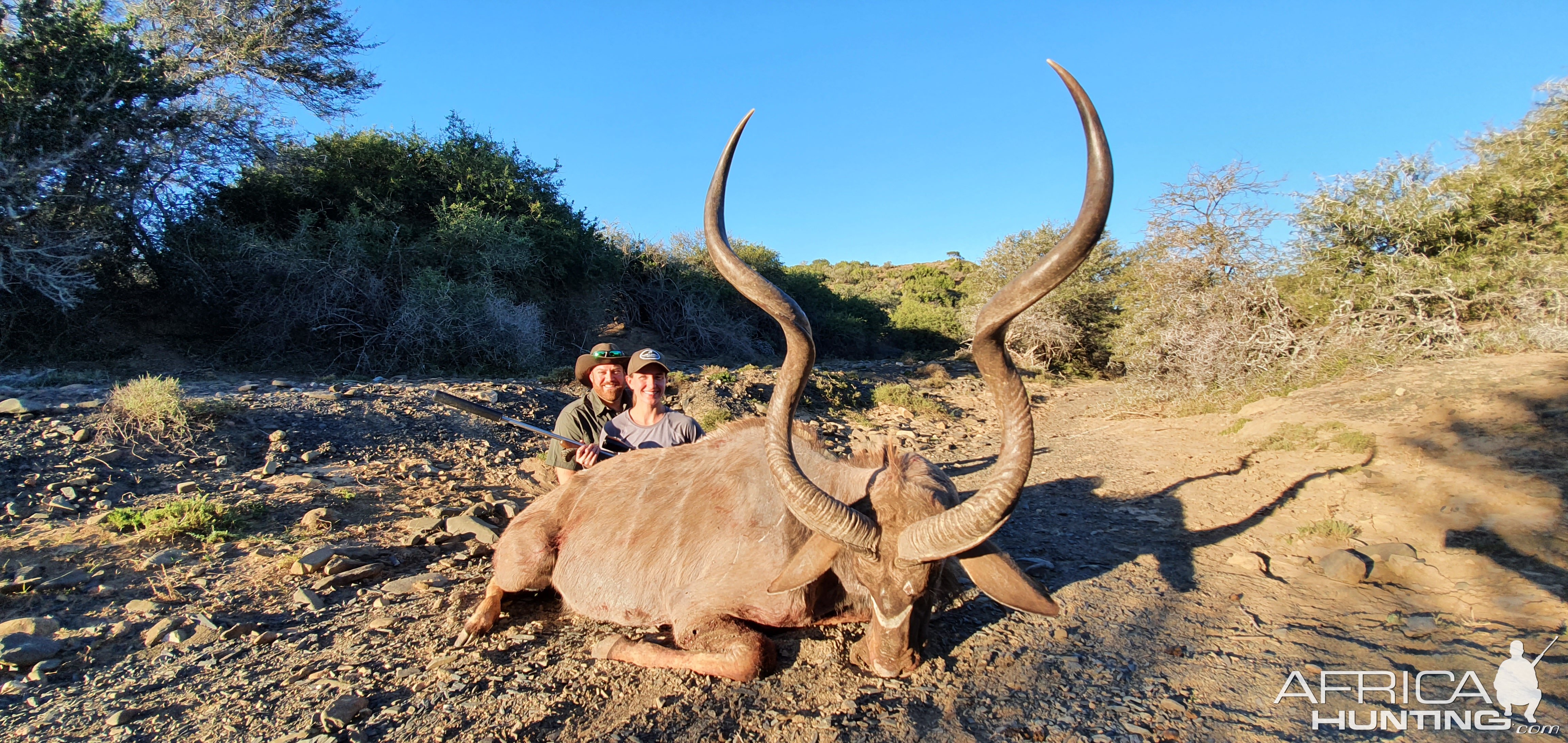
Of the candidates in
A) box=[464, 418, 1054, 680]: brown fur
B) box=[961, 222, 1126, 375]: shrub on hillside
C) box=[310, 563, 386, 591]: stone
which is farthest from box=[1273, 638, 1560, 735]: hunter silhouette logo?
box=[961, 222, 1126, 375]: shrub on hillside

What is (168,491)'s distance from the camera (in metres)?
5.58

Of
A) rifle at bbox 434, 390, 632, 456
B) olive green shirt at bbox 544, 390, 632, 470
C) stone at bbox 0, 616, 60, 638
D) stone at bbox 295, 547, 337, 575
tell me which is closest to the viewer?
stone at bbox 0, 616, 60, 638

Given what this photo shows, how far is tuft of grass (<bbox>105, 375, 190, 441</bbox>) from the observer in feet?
20.6

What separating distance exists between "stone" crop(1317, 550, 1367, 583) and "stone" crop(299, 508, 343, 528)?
23.6 feet

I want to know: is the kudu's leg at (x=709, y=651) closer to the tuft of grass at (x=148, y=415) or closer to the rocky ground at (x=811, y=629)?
the rocky ground at (x=811, y=629)

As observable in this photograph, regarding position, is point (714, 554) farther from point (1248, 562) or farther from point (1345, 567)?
point (1345, 567)

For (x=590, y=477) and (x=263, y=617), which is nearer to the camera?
(x=263, y=617)

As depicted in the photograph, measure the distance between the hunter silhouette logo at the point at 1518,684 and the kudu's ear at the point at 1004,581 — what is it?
200cm

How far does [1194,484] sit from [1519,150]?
7.55 metres

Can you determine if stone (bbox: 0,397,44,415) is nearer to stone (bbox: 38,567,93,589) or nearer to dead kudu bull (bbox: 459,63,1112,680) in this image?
stone (bbox: 38,567,93,589)

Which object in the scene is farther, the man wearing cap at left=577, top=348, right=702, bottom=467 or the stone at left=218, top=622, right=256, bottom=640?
the man wearing cap at left=577, top=348, right=702, bottom=467

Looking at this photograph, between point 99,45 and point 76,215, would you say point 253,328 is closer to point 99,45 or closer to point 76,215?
point 76,215

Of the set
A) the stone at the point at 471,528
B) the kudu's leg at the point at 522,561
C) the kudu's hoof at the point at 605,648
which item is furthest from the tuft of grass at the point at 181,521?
the kudu's hoof at the point at 605,648

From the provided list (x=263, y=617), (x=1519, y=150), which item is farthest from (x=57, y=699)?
(x=1519, y=150)
